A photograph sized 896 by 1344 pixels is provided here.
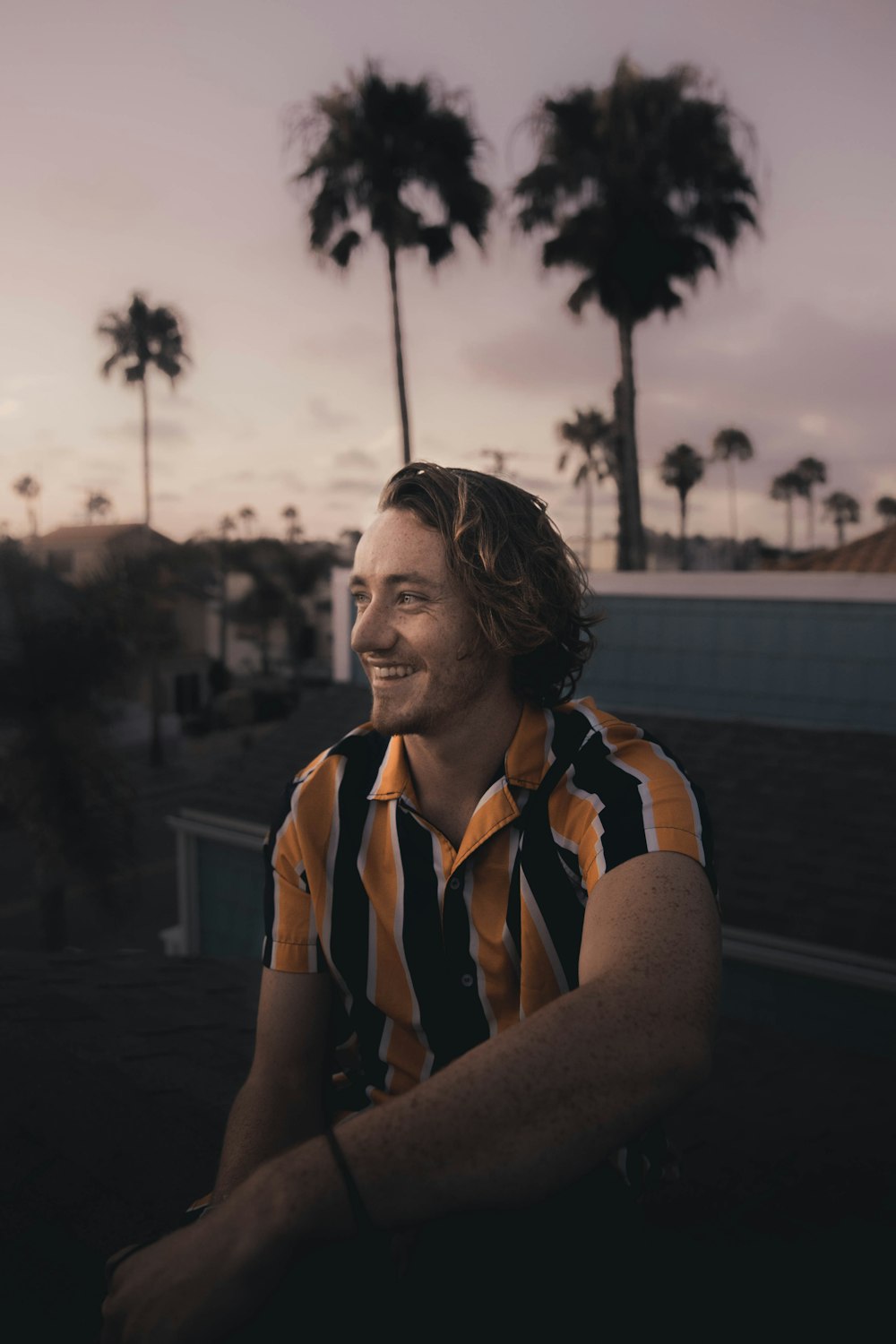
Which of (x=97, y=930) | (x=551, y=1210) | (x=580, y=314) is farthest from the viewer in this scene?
(x=580, y=314)

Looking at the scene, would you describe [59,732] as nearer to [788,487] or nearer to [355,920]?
[355,920]

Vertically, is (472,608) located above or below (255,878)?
above

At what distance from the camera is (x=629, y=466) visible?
2277cm

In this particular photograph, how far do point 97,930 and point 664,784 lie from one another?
20.2 metres

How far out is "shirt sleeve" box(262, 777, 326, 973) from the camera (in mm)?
1967

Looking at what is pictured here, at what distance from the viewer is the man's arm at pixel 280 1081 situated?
1.83 metres

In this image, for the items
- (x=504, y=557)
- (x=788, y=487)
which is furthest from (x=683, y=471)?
(x=504, y=557)

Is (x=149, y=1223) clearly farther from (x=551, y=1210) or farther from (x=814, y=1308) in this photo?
(x=814, y=1308)

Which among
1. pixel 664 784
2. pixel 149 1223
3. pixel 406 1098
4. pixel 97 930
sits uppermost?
pixel 664 784

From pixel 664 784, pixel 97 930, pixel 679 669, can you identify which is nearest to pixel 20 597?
pixel 97 930

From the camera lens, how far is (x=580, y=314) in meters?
22.6

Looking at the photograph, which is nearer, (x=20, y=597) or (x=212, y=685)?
(x=20, y=597)

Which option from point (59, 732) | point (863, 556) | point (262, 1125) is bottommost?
point (59, 732)

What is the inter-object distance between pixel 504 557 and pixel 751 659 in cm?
1160
